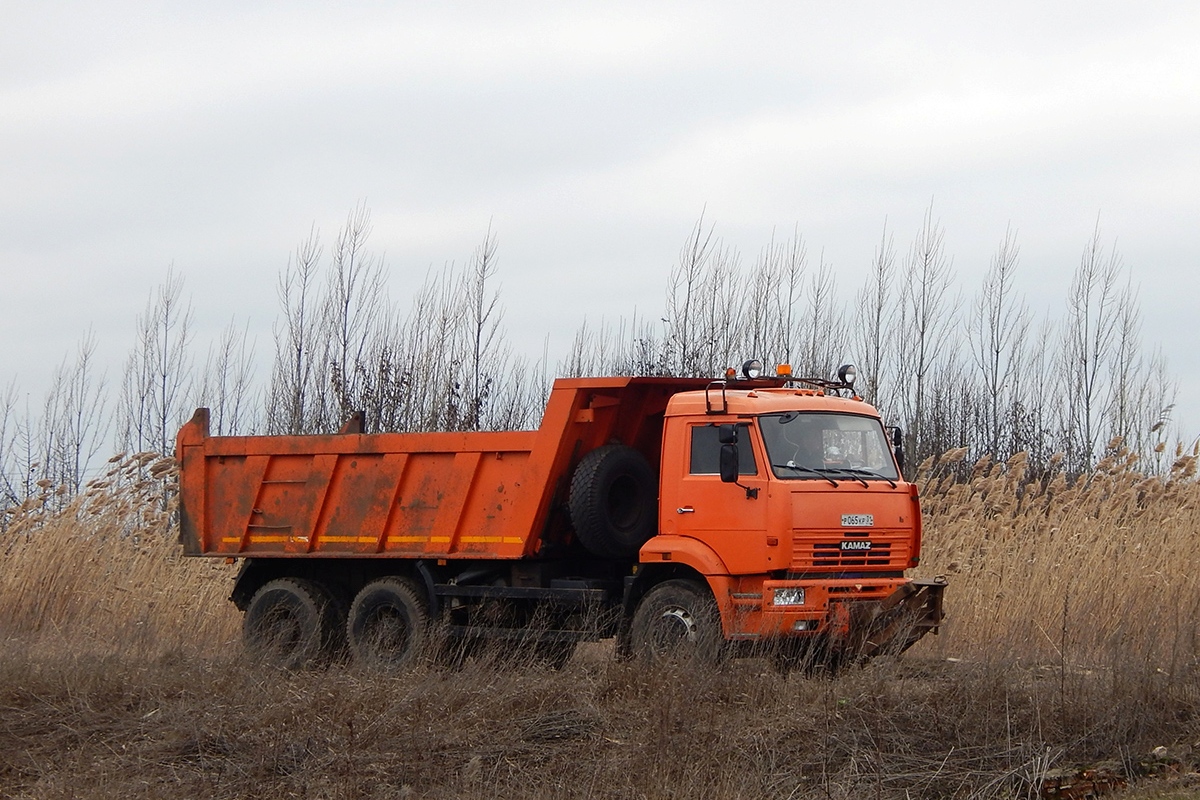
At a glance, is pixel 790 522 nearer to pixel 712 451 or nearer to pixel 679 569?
pixel 712 451

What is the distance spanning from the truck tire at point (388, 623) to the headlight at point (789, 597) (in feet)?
11.5

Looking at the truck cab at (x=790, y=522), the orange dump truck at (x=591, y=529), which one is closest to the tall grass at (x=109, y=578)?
the orange dump truck at (x=591, y=529)

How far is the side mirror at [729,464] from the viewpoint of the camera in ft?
38.0

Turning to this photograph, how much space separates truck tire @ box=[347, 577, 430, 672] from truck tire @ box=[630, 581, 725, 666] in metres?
2.29

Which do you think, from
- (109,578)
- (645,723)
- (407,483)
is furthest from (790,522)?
(109,578)

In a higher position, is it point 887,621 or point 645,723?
point 887,621

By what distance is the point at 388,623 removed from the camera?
13.6m

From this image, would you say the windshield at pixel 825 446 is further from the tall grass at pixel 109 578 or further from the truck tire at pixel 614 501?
the tall grass at pixel 109 578

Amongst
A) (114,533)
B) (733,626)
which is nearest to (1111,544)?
(733,626)

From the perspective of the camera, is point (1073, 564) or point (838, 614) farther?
point (1073, 564)

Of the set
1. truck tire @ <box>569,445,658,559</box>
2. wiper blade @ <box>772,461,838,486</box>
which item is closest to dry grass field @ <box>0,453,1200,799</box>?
truck tire @ <box>569,445,658,559</box>

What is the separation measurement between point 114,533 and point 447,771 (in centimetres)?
1092

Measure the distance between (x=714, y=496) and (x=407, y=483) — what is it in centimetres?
328

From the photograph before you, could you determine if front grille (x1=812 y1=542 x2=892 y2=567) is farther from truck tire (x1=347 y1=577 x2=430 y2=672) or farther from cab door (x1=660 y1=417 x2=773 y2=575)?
truck tire (x1=347 y1=577 x2=430 y2=672)
